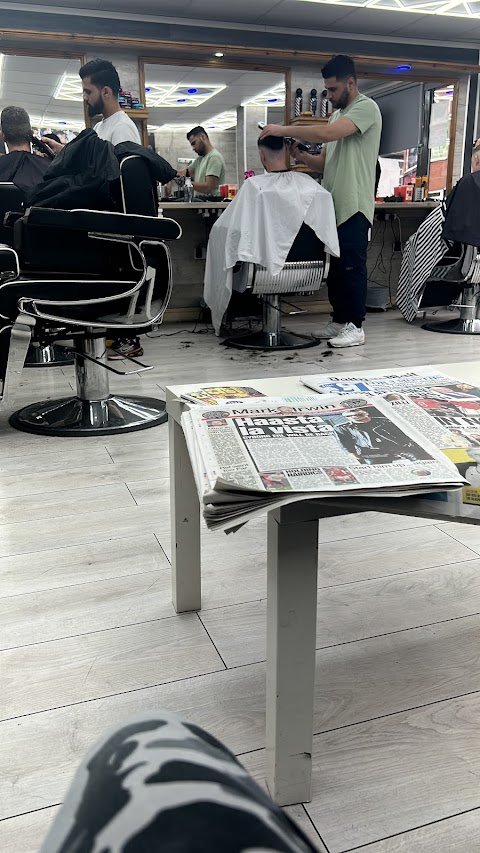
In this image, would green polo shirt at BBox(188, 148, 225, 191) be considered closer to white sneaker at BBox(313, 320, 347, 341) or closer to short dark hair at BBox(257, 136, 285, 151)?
short dark hair at BBox(257, 136, 285, 151)

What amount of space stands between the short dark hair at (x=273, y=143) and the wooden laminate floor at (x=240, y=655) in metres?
2.86

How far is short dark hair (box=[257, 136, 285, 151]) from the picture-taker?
414 centimetres

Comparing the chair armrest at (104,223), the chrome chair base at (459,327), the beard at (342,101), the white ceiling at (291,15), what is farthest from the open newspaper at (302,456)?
the white ceiling at (291,15)

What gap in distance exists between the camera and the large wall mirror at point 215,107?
6.18 metres

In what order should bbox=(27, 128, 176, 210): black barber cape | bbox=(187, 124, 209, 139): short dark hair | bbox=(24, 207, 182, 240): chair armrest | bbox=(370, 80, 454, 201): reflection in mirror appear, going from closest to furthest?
1. bbox=(24, 207, 182, 240): chair armrest
2. bbox=(27, 128, 176, 210): black barber cape
3. bbox=(187, 124, 209, 139): short dark hair
4. bbox=(370, 80, 454, 201): reflection in mirror

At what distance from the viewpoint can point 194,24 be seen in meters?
6.31

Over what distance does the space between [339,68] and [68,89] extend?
9.57 feet

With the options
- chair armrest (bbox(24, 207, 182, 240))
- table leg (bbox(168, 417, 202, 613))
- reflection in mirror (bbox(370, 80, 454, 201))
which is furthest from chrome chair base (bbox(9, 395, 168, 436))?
reflection in mirror (bbox(370, 80, 454, 201))

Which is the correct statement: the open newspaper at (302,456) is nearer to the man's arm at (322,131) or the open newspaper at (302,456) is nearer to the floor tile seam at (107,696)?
the floor tile seam at (107,696)

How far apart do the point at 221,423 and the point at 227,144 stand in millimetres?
6136

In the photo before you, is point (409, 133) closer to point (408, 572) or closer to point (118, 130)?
point (118, 130)

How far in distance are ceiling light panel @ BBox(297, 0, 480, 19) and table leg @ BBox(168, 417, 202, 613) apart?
614cm

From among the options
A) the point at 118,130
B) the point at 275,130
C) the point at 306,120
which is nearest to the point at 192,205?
the point at 275,130

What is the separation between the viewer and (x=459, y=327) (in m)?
4.91
